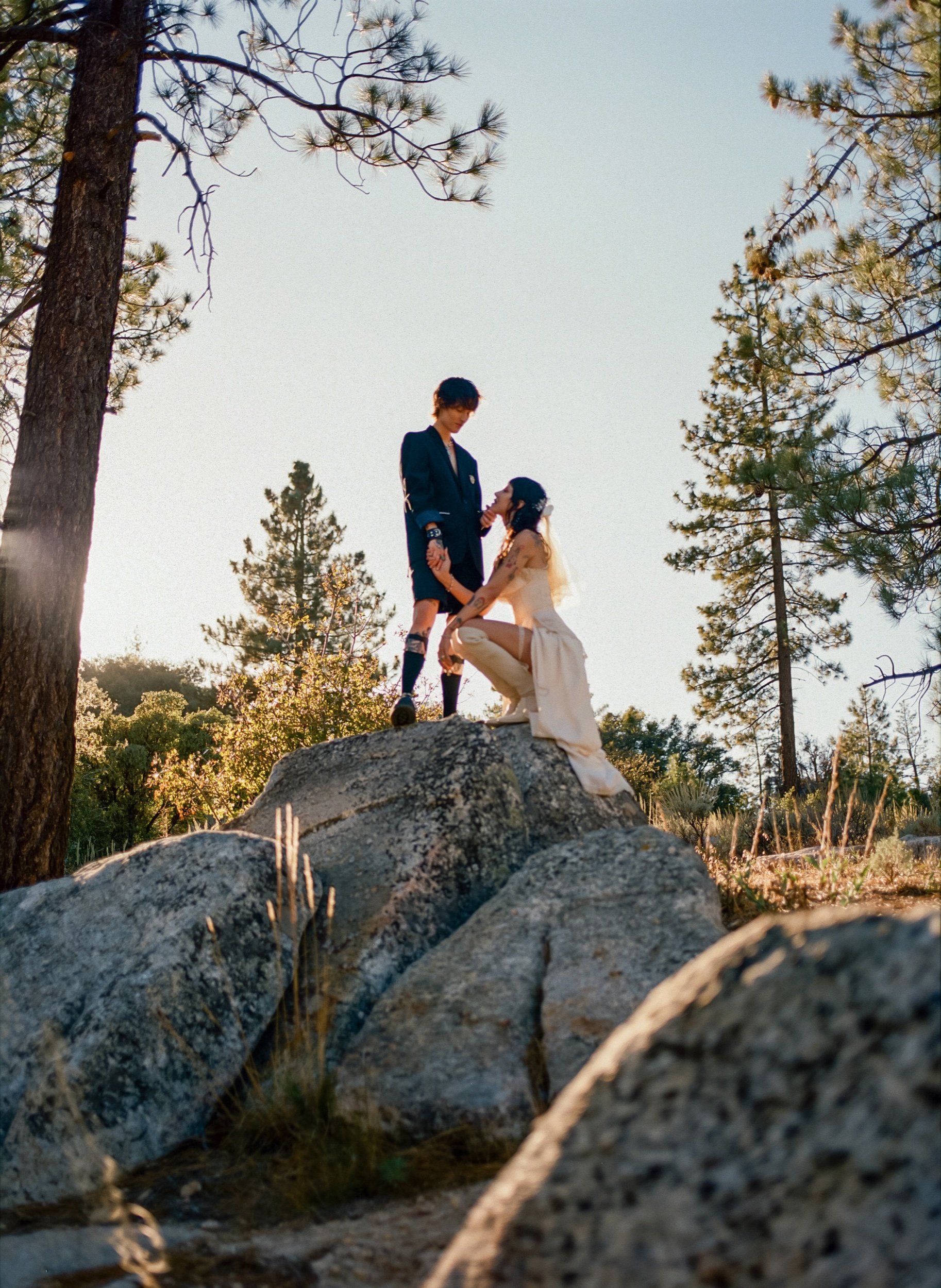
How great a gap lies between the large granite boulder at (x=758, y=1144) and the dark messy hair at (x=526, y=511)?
5.10m

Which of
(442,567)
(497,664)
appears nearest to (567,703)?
(497,664)

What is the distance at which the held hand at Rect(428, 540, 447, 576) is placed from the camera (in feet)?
23.0

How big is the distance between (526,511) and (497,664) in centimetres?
93

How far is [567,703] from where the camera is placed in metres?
6.21

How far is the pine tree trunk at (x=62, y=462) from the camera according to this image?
6.46m

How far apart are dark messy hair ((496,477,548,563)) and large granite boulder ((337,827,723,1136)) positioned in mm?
2515

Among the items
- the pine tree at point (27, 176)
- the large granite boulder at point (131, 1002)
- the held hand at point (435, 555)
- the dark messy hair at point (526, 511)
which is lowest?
the large granite boulder at point (131, 1002)

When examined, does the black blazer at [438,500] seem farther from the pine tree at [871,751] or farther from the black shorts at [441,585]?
the pine tree at [871,751]

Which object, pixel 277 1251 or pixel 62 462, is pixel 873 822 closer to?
pixel 277 1251

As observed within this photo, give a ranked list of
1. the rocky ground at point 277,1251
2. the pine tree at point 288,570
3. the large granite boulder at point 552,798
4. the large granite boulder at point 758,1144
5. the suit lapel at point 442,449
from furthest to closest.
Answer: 1. the pine tree at point 288,570
2. the suit lapel at point 442,449
3. the large granite boulder at point 552,798
4. the rocky ground at point 277,1251
5. the large granite boulder at point 758,1144

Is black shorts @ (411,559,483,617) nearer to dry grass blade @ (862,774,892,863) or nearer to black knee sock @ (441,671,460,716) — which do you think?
black knee sock @ (441,671,460,716)

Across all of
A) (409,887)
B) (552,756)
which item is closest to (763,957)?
(409,887)

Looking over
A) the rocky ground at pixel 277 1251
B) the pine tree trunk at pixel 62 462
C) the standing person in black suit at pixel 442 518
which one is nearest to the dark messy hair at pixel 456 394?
the standing person in black suit at pixel 442 518

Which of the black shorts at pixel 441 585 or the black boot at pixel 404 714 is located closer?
the black boot at pixel 404 714
